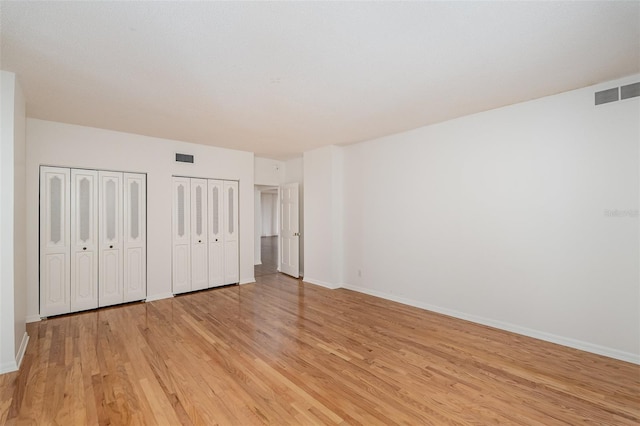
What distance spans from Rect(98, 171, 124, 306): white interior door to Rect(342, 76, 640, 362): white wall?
4442 millimetres

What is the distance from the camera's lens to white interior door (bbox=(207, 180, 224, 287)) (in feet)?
18.8

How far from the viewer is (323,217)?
5.95 metres

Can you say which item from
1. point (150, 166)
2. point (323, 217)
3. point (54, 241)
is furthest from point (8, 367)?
point (323, 217)

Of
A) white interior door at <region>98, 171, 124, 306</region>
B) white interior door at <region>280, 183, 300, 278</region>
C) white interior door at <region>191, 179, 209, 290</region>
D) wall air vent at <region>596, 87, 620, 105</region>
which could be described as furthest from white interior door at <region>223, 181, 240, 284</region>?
wall air vent at <region>596, 87, 620, 105</region>

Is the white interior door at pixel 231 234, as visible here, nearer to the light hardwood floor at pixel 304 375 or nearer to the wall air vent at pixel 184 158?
the wall air vent at pixel 184 158

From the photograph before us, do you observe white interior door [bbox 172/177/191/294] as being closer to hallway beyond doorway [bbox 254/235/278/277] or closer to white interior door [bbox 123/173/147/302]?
white interior door [bbox 123/173/147/302]

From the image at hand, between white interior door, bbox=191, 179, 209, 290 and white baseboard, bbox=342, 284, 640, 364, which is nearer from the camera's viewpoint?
white baseboard, bbox=342, 284, 640, 364

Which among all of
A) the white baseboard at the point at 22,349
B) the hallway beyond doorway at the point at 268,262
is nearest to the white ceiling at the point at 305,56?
the white baseboard at the point at 22,349

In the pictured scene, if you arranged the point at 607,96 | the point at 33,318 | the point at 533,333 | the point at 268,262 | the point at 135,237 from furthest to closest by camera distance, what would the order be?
the point at 268,262 < the point at 135,237 < the point at 33,318 < the point at 533,333 < the point at 607,96

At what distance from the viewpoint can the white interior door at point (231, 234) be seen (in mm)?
5953

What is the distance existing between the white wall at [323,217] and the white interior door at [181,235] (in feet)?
7.85

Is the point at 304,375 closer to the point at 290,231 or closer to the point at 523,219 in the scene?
the point at 523,219

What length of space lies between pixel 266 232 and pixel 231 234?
860 cm

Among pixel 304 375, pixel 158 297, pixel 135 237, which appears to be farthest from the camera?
pixel 158 297
